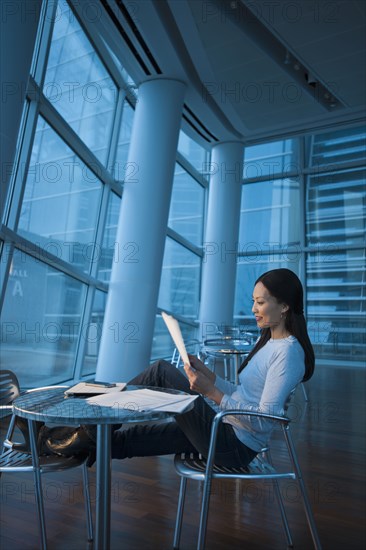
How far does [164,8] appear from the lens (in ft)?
13.8

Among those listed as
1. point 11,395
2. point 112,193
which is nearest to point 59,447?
point 11,395

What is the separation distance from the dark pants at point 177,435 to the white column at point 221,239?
520 cm

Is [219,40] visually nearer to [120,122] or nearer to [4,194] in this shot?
[120,122]

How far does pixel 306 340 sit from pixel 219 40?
4207mm

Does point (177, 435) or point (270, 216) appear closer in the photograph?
point (177, 435)

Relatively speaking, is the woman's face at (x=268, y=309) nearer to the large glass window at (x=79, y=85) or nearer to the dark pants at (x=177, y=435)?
the dark pants at (x=177, y=435)

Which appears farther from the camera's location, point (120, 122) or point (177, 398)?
point (120, 122)

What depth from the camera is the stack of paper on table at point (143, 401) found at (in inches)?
42.5

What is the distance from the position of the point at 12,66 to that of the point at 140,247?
2483 mm

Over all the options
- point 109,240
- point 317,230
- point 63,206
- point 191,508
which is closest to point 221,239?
point 109,240

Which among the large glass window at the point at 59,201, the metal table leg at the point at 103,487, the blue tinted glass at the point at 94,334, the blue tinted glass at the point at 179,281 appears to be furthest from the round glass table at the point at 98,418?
the blue tinted glass at the point at 179,281

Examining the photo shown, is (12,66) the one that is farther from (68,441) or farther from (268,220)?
(268,220)

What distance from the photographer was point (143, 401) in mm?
1154

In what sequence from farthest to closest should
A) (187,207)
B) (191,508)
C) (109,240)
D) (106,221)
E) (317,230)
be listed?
(317,230), (187,207), (109,240), (106,221), (191,508)
